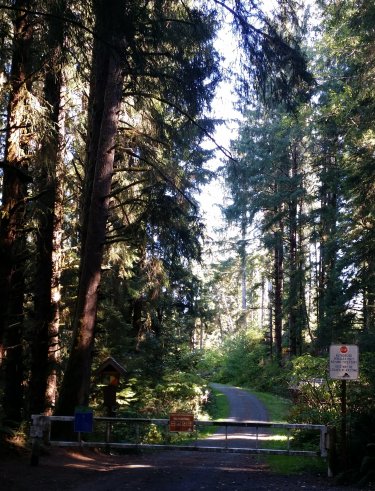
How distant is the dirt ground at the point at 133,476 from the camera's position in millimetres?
7254

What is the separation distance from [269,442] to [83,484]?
909cm

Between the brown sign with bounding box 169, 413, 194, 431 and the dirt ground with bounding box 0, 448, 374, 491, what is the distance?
68 centimetres

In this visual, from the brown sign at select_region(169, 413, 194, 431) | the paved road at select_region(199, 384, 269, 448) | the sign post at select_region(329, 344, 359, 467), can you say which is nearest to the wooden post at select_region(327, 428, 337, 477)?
the sign post at select_region(329, 344, 359, 467)

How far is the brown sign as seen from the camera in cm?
921

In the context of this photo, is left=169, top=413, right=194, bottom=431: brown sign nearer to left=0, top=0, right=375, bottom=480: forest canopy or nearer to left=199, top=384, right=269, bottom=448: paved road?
left=199, top=384, right=269, bottom=448: paved road

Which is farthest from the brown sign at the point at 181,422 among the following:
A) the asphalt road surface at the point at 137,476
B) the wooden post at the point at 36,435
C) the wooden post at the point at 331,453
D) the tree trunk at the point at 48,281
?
the tree trunk at the point at 48,281

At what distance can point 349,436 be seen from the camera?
912 cm

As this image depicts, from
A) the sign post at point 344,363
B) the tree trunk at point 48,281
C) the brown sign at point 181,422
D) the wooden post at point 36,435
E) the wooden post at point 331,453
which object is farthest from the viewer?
the tree trunk at point 48,281

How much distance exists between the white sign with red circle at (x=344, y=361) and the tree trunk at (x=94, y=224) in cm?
516

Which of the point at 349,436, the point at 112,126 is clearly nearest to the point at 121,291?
the point at 112,126

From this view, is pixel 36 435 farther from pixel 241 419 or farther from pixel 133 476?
pixel 241 419

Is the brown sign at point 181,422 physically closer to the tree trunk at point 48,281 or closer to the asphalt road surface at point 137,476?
the asphalt road surface at point 137,476

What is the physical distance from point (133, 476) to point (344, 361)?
405 centimetres

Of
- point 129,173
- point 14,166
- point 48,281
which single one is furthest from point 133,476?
point 129,173
